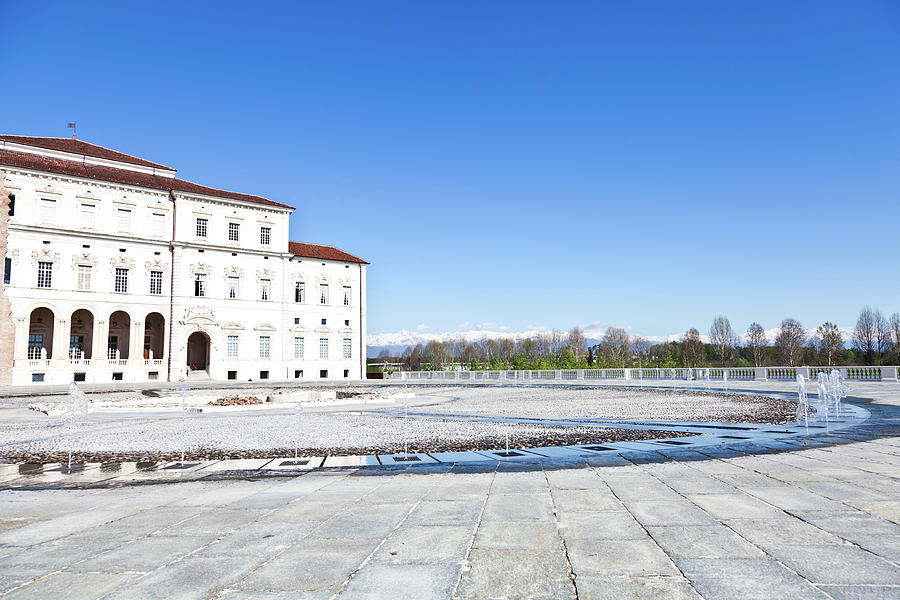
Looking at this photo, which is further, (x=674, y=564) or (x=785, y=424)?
(x=785, y=424)

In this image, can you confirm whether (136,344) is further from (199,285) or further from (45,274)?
(45,274)

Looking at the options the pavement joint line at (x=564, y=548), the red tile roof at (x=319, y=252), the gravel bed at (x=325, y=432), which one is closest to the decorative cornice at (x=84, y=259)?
the red tile roof at (x=319, y=252)

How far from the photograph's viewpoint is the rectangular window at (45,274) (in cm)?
4359

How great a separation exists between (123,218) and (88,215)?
2592 mm

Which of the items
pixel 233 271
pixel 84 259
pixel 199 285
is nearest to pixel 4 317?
pixel 84 259

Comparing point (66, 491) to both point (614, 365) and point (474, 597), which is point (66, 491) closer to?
point (474, 597)

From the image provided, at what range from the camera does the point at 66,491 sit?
6.29m

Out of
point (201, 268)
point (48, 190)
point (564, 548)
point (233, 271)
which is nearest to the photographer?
point (564, 548)

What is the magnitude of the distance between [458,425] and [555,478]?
705cm

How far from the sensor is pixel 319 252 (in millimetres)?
59594

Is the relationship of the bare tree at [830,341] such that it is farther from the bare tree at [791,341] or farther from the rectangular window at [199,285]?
the rectangular window at [199,285]

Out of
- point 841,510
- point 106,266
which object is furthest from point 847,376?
point 106,266

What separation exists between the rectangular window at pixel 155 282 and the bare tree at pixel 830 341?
79821 millimetres

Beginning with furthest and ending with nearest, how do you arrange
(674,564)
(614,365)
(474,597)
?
1. (614,365)
2. (674,564)
3. (474,597)
